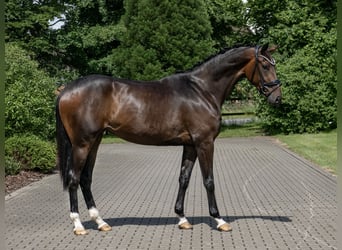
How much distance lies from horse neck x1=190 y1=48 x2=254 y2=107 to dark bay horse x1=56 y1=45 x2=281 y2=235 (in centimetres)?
1

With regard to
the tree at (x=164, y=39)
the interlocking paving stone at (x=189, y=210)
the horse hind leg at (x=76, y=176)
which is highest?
the tree at (x=164, y=39)

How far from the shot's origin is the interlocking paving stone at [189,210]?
6.42 meters

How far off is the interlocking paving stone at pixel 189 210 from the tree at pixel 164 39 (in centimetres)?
1118

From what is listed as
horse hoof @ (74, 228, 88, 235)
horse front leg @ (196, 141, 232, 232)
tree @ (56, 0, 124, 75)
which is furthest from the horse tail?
tree @ (56, 0, 124, 75)

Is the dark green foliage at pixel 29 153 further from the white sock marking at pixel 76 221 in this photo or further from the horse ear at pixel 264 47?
the horse ear at pixel 264 47

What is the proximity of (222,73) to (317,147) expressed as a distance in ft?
41.2

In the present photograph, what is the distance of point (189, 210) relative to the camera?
845cm

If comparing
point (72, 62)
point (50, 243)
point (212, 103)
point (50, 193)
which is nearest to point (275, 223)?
point (212, 103)

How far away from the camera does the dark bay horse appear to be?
666cm

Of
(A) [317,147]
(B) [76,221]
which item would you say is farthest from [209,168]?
(A) [317,147]

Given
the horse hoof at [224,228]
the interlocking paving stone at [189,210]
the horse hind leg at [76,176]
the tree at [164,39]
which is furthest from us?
the tree at [164,39]

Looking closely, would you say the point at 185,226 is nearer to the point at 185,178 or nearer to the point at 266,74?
the point at 185,178

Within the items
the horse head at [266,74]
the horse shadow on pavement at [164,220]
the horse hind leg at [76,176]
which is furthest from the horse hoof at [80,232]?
the horse head at [266,74]

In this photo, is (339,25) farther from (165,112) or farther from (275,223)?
(275,223)
